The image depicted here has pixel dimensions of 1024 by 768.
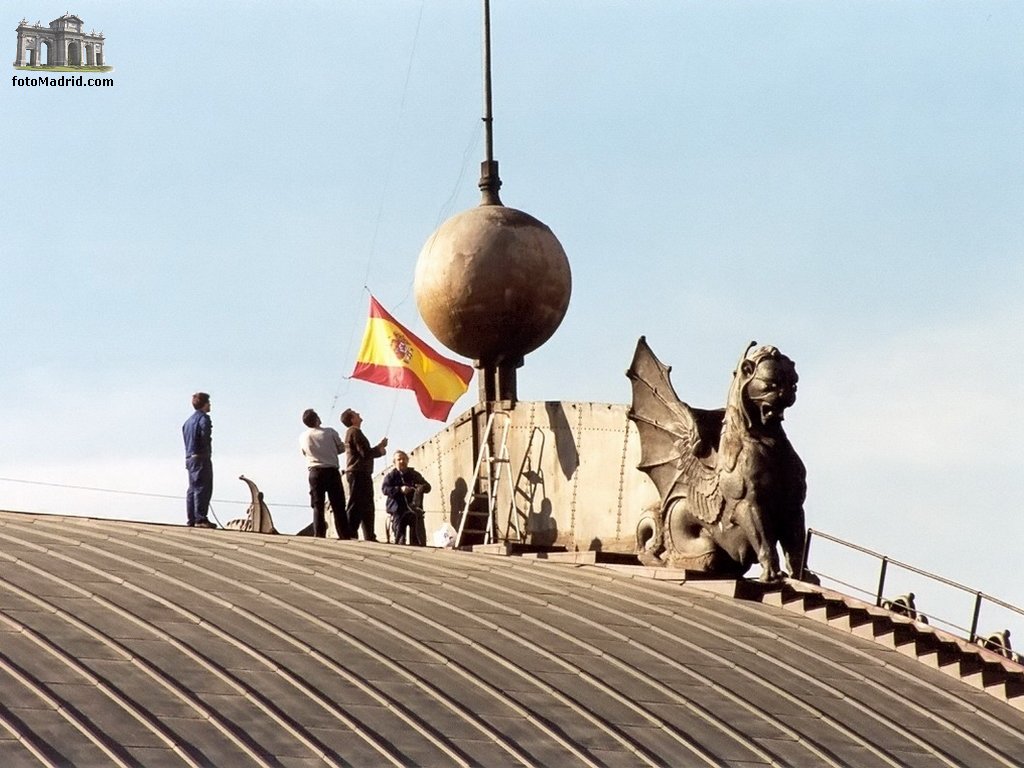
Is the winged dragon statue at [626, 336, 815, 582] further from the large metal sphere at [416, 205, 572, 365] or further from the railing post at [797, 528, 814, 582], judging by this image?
the large metal sphere at [416, 205, 572, 365]

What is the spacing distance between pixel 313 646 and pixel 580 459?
30.4 feet

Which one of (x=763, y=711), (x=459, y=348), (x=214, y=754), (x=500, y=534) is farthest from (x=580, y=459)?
(x=214, y=754)

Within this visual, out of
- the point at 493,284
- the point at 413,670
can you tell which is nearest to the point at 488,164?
the point at 493,284

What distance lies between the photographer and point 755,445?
88.5 feet

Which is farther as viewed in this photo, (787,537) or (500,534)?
(500,534)

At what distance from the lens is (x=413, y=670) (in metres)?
21.7

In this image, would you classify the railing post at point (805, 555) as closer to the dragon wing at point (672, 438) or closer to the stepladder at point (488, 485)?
the dragon wing at point (672, 438)

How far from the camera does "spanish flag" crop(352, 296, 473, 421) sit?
115ft

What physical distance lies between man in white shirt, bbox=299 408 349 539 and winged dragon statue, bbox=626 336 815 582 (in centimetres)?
370

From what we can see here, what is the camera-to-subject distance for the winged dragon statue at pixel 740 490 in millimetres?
26859

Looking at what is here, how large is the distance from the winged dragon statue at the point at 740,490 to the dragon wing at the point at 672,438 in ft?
0.06

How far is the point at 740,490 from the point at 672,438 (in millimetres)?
2000

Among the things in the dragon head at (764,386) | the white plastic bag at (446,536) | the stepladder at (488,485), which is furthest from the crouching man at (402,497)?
the dragon head at (764,386)

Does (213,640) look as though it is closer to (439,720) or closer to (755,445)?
(439,720)
